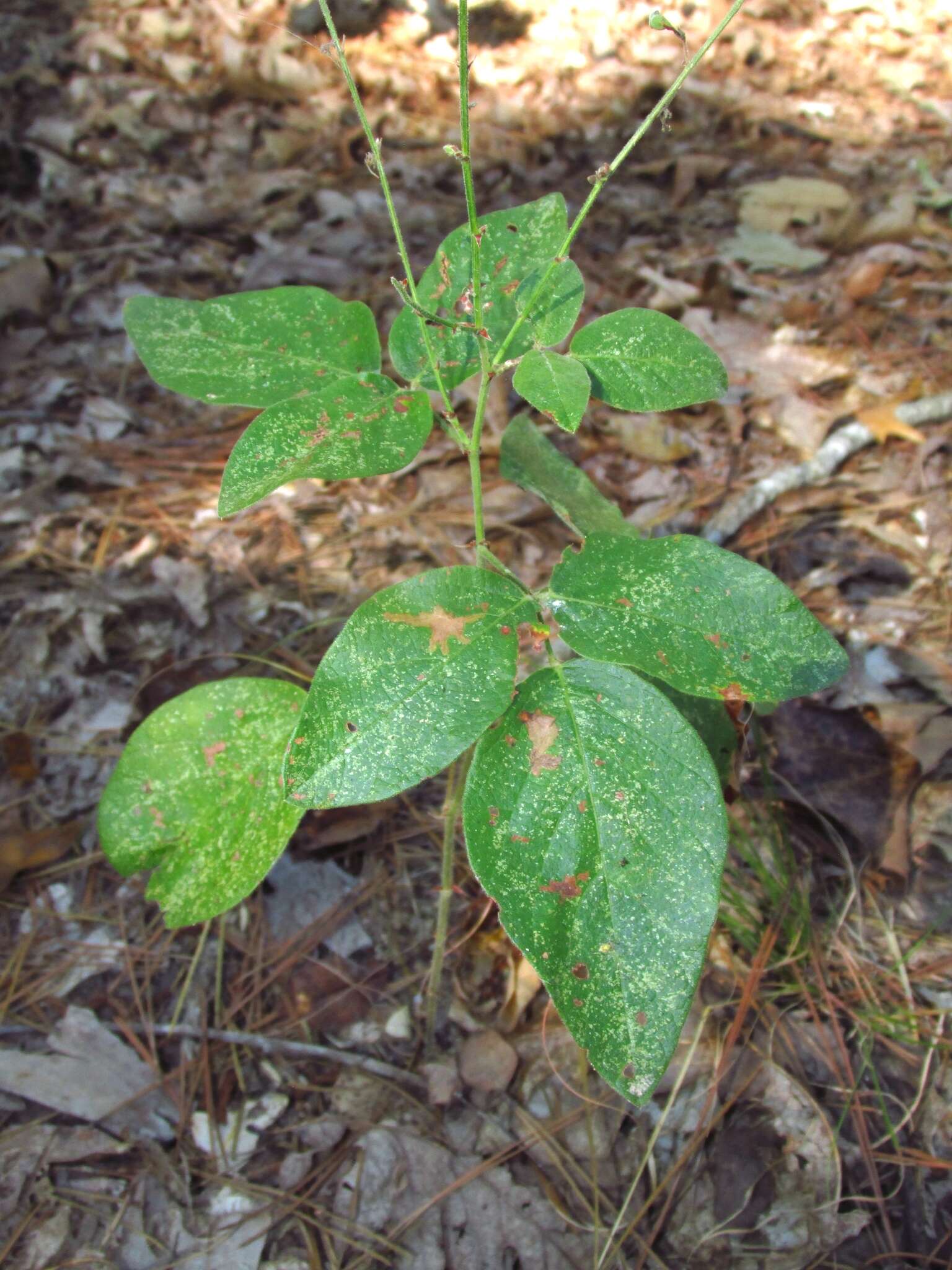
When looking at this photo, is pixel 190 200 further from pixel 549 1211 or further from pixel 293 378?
pixel 549 1211

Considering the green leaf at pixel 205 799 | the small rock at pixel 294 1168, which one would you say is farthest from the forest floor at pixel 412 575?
the green leaf at pixel 205 799

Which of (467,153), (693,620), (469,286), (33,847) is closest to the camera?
(467,153)

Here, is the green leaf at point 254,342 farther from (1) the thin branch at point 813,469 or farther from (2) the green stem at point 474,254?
(1) the thin branch at point 813,469

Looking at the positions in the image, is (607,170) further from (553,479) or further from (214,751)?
(214,751)

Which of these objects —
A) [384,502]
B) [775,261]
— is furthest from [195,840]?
[775,261]

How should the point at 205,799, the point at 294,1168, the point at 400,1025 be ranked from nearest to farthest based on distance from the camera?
1. the point at 205,799
2. the point at 294,1168
3. the point at 400,1025

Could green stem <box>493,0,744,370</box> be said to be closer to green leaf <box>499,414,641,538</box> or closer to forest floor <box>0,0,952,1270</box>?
green leaf <box>499,414,641,538</box>

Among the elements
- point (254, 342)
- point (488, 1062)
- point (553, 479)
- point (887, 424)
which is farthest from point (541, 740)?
point (887, 424)
